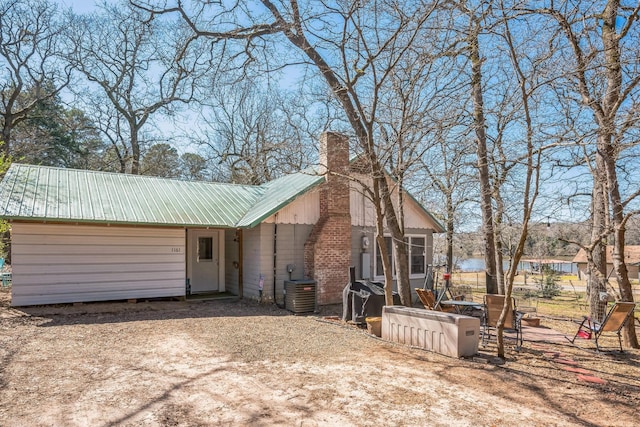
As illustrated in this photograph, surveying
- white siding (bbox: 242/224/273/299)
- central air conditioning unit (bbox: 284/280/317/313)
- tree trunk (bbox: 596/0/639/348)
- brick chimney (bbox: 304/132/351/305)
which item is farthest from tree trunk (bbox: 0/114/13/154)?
tree trunk (bbox: 596/0/639/348)

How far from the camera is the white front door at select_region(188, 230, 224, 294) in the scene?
12.5 metres

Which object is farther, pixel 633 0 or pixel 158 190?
pixel 158 190

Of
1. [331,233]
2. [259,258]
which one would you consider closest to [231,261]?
[259,258]

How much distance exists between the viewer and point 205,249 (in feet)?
42.1

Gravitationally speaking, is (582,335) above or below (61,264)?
below

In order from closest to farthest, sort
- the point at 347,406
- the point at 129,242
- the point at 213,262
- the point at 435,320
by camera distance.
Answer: the point at 347,406, the point at 435,320, the point at 129,242, the point at 213,262

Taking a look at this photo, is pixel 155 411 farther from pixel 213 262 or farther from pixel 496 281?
pixel 496 281

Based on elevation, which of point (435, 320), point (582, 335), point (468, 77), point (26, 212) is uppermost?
point (468, 77)

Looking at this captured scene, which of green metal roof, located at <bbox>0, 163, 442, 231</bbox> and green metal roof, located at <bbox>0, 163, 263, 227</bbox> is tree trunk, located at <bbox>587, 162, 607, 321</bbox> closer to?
green metal roof, located at <bbox>0, 163, 442, 231</bbox>

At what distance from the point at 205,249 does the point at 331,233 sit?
4169 millimetres

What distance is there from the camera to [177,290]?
11109mm

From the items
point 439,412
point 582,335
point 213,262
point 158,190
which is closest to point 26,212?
point 158,190

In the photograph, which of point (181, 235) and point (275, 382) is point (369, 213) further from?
point (275, 382)

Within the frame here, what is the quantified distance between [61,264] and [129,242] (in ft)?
5.09
